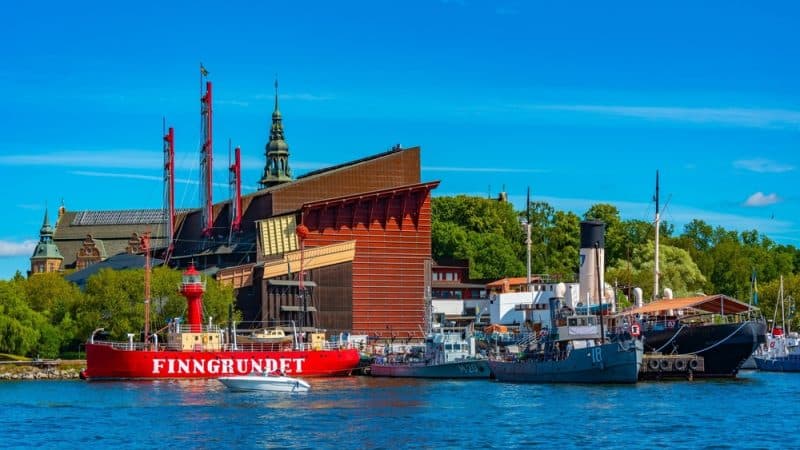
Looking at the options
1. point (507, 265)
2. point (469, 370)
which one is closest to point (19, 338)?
point (469, 370)

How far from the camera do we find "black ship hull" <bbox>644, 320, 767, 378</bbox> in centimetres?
8956

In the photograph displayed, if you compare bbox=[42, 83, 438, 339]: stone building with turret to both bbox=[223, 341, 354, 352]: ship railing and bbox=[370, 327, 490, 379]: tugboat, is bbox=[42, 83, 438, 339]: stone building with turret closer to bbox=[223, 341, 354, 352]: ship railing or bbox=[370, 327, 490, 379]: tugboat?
bbox=[223, 341, 354, 352]: ship railing

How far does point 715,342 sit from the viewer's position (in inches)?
3556

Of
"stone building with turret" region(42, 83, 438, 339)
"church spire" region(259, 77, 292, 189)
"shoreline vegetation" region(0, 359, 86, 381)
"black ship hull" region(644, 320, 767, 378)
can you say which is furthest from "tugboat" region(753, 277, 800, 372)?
"church spire" region(259, 77, 292, 189)

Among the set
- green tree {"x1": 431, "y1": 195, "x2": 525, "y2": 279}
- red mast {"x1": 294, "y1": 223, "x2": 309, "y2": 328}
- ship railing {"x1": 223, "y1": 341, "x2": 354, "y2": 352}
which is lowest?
ship railing {"x1": 223, "y1": 341, "x2": 354, "y2": 352}

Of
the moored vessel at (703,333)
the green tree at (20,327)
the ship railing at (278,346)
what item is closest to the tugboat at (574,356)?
the moored vessel at (703,333)

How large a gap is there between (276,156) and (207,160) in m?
48.7

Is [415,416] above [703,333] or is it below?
below

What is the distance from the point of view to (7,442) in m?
58.7

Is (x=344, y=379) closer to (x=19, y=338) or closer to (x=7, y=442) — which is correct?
(x=19, y=338)

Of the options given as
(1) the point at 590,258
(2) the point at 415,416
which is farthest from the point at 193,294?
(2) the point at 415,416

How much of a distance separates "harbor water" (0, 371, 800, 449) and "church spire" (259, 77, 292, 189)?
347 feet

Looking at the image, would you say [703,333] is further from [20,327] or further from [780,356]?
[20,327]

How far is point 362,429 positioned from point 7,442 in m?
16.5
